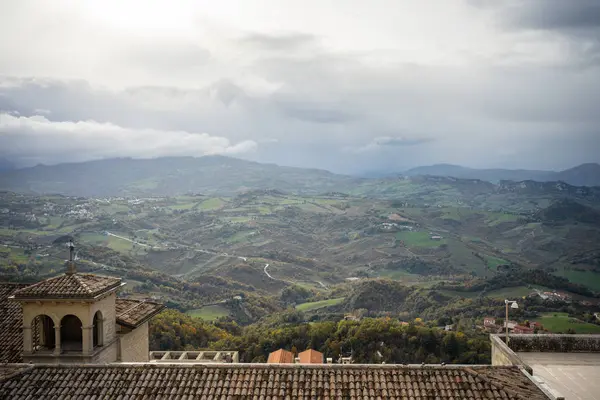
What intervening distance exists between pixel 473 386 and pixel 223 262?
108 metres

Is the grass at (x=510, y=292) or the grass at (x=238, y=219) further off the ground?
the grass at (x=238, y=219)

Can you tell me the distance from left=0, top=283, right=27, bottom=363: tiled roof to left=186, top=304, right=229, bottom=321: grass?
51856 millimetres

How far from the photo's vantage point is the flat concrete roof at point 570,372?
457 inches

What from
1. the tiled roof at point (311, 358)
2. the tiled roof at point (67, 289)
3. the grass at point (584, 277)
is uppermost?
the tiled roof at point (67, 289)

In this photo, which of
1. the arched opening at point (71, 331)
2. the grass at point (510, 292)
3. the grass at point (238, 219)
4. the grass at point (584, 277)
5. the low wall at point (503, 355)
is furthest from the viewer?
the grass at point (238, 219)

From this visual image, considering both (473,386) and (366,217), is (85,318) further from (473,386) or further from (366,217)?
(366,217)

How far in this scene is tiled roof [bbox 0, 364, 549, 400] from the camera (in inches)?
427

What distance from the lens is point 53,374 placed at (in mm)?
11828

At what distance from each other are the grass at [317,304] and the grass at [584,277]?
44.8 m

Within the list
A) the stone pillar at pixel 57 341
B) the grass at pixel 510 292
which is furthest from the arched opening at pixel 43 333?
the grass at pixel 510 292

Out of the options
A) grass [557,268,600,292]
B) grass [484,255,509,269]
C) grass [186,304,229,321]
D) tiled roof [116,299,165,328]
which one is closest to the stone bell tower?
tiled roof [116,299,165,328]

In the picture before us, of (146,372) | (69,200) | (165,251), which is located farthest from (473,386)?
(69,200)

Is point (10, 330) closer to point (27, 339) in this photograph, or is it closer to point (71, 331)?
point (27, 339)

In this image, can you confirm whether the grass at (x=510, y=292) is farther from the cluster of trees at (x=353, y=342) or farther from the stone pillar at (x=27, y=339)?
the stone pillar at (x=27, y=339)
